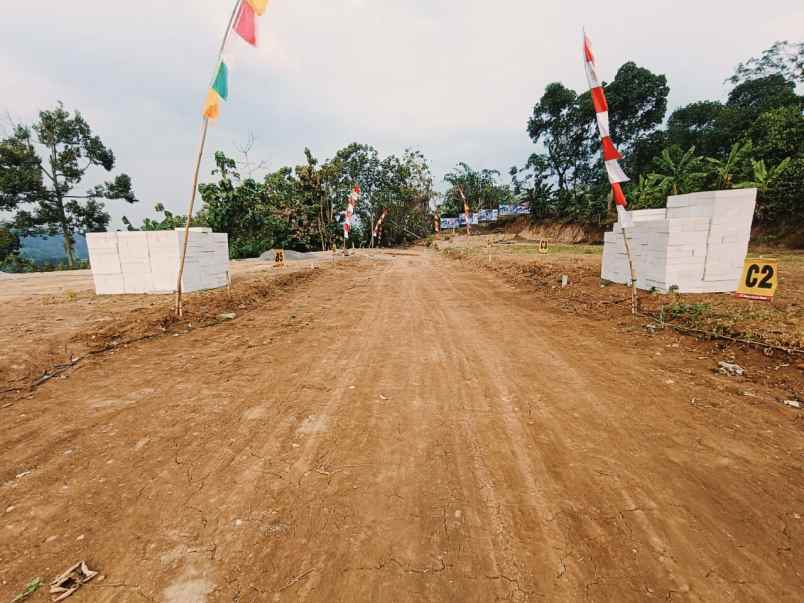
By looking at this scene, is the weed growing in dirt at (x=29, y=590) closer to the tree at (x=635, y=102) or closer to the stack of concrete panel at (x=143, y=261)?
the stack of concrete panel at (x=143, y=261)

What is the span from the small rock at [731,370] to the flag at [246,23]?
837cm

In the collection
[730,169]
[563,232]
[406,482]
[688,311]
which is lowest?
[406,482]

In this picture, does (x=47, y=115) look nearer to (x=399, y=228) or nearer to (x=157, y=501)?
(x=399, y=228)

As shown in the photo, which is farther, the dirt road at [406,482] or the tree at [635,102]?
the tree at [635,102]

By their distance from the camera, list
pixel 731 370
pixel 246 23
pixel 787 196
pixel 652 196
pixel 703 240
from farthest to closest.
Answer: pixel 652 196, pixel 787 196, pixel 703 240, pixel 246 23, pixel 731 370

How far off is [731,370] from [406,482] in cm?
423

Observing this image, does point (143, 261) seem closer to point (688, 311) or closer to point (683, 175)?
point (688, 311)

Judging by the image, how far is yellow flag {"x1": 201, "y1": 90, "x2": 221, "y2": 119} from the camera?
6.04 m

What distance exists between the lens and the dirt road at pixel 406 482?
1.84 metres

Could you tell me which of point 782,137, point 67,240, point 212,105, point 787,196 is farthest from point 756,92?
point 67,240

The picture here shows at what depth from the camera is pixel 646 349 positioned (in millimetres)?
5074

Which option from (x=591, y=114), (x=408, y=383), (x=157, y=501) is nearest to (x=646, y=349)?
(x=408, y=383)

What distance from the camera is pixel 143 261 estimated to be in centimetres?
967

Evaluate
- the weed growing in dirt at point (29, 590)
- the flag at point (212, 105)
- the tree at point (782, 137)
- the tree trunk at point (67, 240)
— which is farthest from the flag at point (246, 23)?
the tree trunk at point (67, 240)
